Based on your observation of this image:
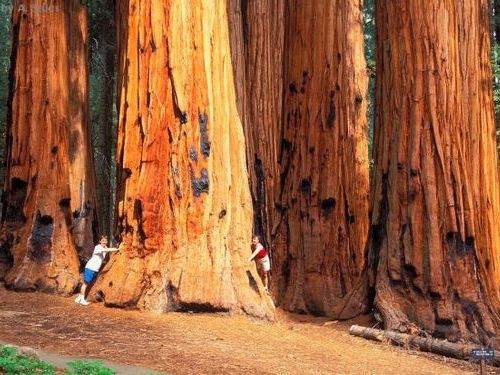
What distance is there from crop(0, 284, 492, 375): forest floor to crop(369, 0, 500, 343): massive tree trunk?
945 mm

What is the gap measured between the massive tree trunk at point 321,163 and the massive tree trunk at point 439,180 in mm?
1845

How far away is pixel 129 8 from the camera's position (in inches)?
385

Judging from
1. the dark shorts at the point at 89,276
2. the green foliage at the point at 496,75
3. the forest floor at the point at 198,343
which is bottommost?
the forest floor at the point at 198,343

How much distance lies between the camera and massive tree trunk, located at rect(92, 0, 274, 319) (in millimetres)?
8711

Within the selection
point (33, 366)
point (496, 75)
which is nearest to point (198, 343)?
point (33, 366)

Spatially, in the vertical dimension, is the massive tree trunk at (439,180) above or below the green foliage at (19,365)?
above

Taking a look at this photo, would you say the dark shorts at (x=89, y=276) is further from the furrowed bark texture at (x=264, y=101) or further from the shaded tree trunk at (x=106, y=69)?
the shaded tree trunk at (x=106, y=69)

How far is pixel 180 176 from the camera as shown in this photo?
9.05 m

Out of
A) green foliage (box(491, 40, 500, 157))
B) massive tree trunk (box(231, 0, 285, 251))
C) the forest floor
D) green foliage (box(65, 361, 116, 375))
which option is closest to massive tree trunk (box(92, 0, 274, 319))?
the forest floor

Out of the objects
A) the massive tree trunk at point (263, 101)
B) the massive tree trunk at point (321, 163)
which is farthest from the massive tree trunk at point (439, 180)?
the massive tree trunk at point (263, 101)

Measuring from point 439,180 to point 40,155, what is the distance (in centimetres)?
663

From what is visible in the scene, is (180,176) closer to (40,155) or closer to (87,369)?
(40,155)

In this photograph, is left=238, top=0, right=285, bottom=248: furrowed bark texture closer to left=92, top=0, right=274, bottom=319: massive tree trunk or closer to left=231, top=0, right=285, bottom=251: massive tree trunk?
left=231, top=0, right=285, bottom=251: massive tree trunk

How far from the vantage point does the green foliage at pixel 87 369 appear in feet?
16.6
